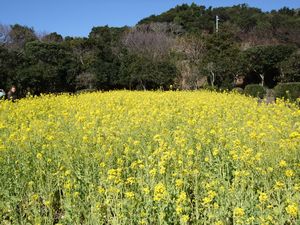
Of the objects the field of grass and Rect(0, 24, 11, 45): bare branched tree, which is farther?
Rect(0, 24, 11, 45): bare branched tree

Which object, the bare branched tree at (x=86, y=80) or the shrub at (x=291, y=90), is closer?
the shrub at (x=291, y=90)

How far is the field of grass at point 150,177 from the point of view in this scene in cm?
330

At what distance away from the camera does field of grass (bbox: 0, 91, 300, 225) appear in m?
3.30

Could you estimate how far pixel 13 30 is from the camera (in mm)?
37781

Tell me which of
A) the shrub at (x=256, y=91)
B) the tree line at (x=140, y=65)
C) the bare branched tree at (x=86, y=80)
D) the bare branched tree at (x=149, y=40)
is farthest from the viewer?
the bare branched tree at (x=149, y=40)

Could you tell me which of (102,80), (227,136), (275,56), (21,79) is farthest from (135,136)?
(275,56)

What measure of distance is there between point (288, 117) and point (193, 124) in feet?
7.04

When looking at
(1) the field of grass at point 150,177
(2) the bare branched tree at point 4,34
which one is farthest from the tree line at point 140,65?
(1) the field of grass at point 150,177

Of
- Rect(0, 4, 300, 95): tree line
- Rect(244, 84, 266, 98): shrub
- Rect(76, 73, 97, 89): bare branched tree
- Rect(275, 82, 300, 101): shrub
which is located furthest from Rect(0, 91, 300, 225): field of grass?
Rect(76, 73, 97, 89): bare branched tree

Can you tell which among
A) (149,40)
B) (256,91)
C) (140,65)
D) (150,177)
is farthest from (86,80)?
(150,177)

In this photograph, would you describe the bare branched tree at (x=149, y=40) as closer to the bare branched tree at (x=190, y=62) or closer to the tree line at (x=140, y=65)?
the tree line at (x=140, y=65)

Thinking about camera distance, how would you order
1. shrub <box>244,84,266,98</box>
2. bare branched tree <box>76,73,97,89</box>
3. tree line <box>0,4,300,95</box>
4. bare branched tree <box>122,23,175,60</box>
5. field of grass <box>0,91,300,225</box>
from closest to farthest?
field of grass <box>0,91,300,225</box>
shrub <box>244,84,266,98</box>
tree line <box>0,4,300,95</box>
bare branched tree <box>76,73,97,89</box>
bare branched tree <box>122,23,175,60</box>

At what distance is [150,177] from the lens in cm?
416

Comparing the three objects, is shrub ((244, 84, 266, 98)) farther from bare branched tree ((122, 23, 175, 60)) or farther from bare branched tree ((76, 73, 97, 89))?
bare branched tree ((122, 23, 175, 60))
